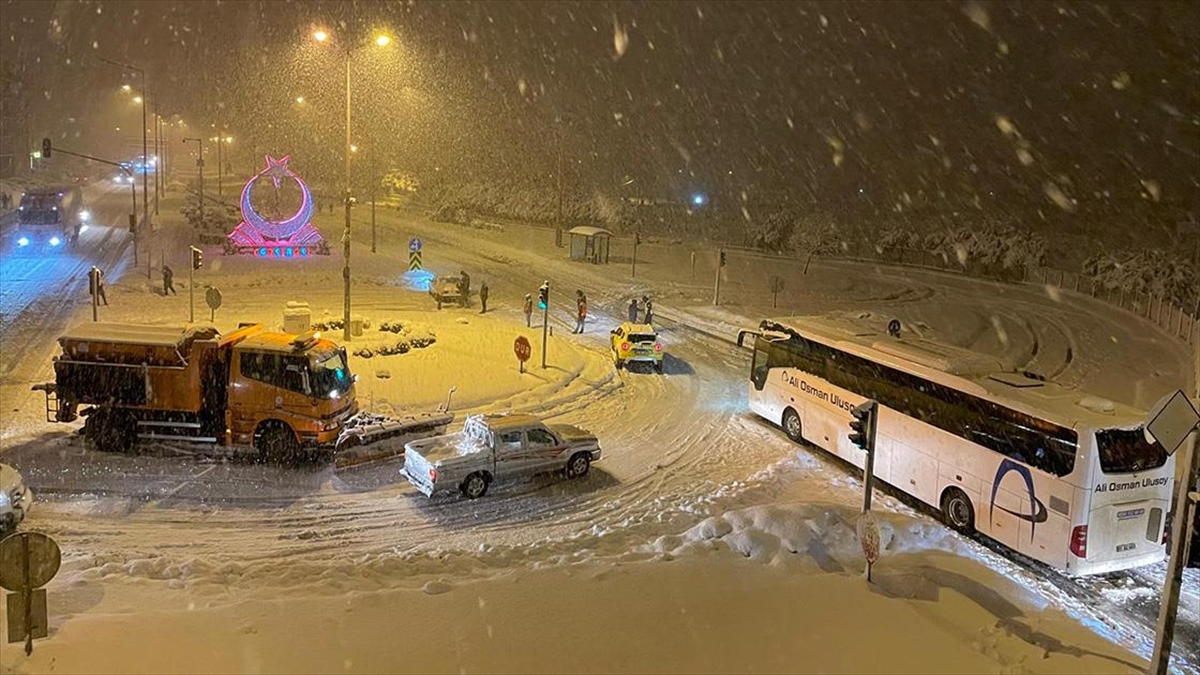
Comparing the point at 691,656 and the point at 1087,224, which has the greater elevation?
the point at 1087,224

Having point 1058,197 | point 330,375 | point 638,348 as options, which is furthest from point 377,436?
point 1058,197

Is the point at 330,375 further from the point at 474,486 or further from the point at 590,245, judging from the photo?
the point at 590,245

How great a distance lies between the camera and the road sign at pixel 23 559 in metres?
8.23

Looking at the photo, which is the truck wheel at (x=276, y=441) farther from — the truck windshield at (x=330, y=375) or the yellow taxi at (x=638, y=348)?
the yellow taxi at (x=638, y=348)

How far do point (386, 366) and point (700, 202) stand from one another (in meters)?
66.9

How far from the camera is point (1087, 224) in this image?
8950 centimetres

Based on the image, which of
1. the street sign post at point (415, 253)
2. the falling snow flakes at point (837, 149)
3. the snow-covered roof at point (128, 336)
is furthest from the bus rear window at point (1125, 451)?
the falling snow flakes at point (837, 149)

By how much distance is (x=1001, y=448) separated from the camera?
14836 millimetres

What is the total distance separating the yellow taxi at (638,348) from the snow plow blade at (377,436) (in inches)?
359

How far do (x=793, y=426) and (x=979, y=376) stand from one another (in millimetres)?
5368

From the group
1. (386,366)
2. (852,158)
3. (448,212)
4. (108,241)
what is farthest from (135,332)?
(852,158)

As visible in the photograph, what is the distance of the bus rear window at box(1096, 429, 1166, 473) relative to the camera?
1341 centimetres

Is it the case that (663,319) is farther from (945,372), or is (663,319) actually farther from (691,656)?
(691,656)

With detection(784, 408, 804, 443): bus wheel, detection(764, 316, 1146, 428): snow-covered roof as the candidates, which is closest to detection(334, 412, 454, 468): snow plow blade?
detection(784, 408, 804, 443): bus wheel
